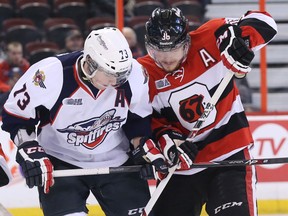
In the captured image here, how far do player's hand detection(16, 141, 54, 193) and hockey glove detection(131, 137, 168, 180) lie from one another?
0.36m

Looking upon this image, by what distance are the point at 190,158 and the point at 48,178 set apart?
→ 0.59m

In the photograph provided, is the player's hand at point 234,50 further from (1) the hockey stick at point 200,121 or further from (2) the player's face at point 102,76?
(2) the player's face at point 102,76

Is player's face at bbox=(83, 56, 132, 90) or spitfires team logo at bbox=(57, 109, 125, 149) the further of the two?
spitfires team logo at bbox=(57, 109, 125, 149)

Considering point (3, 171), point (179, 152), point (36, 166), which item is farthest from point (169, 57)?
point (3, 171)

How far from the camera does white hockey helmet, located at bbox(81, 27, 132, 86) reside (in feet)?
10.3

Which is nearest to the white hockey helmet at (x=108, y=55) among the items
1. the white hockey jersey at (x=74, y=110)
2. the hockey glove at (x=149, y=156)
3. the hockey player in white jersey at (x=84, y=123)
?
the hockey player in white jersey at (x=84, y=123)

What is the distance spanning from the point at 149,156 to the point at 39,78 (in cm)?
54

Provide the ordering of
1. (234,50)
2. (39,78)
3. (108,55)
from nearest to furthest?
(108,55), (39,78), (234,50)

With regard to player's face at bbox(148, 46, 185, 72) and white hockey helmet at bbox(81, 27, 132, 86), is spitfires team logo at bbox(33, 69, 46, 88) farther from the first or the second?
A: player's face at bbox(148, 46, 185, 72)

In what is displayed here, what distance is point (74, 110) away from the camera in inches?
130

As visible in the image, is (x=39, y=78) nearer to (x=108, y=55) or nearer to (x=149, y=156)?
(x=108, y=55)

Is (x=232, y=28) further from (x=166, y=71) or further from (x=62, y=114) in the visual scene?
(x=62, y=114)

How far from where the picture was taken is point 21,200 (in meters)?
4.95

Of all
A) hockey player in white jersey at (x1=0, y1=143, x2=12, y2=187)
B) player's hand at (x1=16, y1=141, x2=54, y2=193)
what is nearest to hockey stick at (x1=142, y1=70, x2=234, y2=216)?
player's hand at (x1=16, y1=141, x2=54, y2=193)
